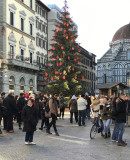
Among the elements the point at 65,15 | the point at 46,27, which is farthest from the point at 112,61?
the point at 65,15

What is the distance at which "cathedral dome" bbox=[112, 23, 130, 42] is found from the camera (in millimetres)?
96938

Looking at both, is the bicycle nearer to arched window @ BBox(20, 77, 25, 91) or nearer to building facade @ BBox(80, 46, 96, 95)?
arched window @ BBox(20, 77, 25, 91)

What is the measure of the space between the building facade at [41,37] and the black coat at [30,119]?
38966 millimetres

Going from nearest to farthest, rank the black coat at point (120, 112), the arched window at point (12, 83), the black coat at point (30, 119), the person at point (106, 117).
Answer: the black coat at point (30, 119), the black coat at point (120, 112), the person at point (106, 117), the arched window at point (12, 83)

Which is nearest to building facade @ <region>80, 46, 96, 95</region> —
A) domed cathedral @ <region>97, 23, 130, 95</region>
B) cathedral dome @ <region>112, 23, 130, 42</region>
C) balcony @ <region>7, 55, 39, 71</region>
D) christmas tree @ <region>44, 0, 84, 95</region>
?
domed cathedral @ <region>97, 23, 130, 95</region>

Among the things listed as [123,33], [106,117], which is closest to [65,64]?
[106,117]

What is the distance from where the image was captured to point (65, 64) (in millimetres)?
38656

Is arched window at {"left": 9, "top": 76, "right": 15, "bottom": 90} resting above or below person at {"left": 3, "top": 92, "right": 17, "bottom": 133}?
above

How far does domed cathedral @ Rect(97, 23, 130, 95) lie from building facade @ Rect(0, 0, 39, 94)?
45.5 metres

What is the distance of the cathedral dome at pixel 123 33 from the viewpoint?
318 ft

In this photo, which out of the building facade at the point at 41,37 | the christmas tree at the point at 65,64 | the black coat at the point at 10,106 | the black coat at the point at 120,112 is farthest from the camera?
the building facade at the point at 41,37

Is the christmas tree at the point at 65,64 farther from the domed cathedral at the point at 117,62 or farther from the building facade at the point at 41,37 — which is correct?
the domed cathedral at the point at 117,62

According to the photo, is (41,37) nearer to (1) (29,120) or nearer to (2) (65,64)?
(2) (65,64)

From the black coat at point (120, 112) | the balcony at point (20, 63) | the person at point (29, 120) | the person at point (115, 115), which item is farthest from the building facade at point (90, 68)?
the person at point (29, 120)
